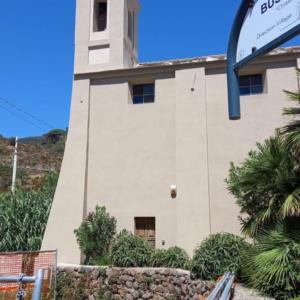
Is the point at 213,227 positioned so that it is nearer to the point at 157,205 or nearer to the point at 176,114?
the point at 157,205

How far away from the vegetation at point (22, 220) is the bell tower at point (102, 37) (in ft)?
22.5

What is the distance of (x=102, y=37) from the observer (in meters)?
17.2

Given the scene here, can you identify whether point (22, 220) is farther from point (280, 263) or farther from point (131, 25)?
point (280, 263)

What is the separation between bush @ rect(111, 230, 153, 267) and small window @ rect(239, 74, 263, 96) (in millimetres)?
7119

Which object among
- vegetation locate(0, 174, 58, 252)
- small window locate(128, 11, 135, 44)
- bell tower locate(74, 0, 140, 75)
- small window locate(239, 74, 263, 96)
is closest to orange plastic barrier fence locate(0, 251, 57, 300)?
vegetation locate(0, 174, 58, 252)

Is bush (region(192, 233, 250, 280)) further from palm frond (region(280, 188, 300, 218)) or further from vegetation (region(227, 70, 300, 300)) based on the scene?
palm frond (region(280, 188, 300, 218))

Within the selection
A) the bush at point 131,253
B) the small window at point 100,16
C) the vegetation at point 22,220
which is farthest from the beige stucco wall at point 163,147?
the small window at point 100,16

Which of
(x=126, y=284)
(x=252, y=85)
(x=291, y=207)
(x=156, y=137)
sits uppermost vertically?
(x=252, y=85)

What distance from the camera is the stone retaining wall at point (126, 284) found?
475 inches

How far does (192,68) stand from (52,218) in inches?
331

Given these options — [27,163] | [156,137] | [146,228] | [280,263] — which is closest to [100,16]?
[156,137]

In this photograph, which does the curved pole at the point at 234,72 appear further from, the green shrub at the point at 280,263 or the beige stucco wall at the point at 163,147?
the beige stucco wall at the point at 163,147

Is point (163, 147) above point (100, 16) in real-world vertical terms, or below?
below

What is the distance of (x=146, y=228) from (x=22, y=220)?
652cm
